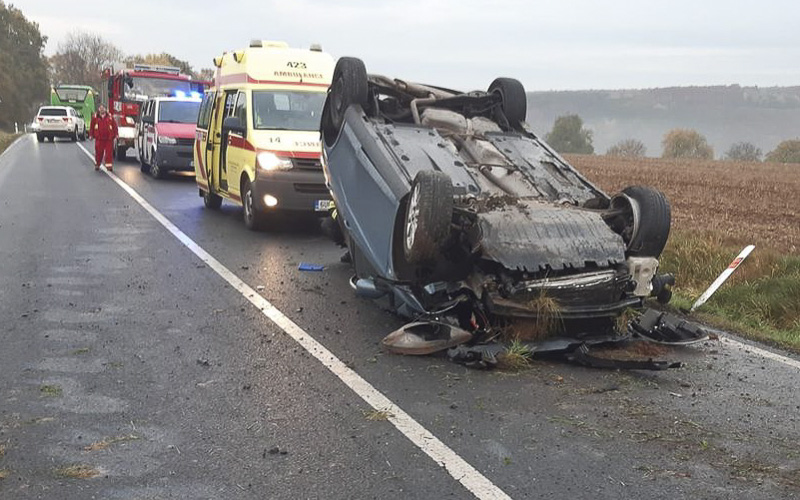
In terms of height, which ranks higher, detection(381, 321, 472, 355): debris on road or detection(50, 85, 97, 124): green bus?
detection(50, 85, 97, 124): green bus

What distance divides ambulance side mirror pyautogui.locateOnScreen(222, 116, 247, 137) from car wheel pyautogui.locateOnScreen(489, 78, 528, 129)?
14.0 feet

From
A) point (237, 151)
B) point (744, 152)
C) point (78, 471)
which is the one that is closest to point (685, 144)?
point (744, 152)

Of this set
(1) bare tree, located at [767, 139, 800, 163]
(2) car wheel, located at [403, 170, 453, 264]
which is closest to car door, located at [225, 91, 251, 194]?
(2) car wheel, located at [403, 170, 453, 264]

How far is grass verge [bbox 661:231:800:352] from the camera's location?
667 centimetres

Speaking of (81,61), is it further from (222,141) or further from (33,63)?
(222,141)

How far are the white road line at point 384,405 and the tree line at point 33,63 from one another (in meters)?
54.7

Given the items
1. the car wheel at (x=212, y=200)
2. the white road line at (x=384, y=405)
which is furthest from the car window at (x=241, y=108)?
the white road line at (x=384, y=405)

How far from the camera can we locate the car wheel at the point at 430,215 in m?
5.20

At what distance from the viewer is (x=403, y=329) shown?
5488mm

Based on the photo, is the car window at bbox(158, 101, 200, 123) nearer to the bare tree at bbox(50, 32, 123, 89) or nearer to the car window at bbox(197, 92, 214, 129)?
the car window at bbox(197, 92, 214, 129)

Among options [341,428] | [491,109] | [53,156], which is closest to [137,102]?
[53,156]

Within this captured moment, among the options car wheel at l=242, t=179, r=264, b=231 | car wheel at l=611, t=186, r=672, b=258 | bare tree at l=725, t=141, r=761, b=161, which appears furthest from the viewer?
bare tree at l=725, t=141, r=761, b=161

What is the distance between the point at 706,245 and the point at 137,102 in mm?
21236

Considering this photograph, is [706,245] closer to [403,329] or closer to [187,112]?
[403,329]
